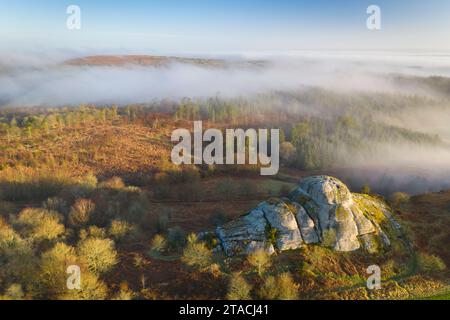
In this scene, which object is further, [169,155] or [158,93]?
[158,93]

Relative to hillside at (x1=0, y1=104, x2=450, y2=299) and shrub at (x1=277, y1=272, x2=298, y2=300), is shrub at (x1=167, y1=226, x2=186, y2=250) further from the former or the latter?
shrub at (x1=277, y1=272, x2=298, y2=300)

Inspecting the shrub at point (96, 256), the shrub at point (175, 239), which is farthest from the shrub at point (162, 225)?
the shrub at point (96, 256)

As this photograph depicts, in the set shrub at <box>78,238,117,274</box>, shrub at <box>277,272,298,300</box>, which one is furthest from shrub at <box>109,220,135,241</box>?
shrub at <box>277,272,298,300</box>

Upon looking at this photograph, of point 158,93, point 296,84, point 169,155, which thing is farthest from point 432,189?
point 158,93

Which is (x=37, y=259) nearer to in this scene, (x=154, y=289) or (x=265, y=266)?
(x=154, y=289)

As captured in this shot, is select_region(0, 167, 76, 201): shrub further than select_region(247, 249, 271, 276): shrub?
Yes

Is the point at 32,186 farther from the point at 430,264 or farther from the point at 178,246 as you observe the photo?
the point at 430,264

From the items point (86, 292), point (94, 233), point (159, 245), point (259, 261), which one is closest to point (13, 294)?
point (86, 292)
